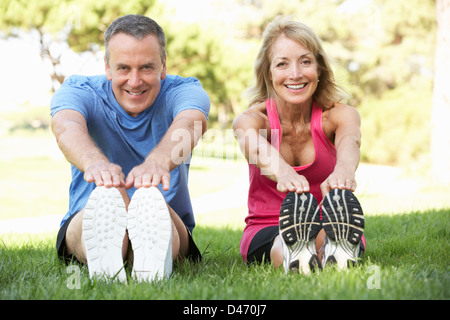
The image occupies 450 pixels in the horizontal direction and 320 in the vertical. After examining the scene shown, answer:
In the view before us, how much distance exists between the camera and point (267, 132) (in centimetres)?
328

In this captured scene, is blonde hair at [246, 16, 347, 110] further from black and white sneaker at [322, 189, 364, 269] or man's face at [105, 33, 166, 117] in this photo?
black and white sneaker at [322, 189, 364, 269]

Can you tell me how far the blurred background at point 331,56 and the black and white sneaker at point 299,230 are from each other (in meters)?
3.82

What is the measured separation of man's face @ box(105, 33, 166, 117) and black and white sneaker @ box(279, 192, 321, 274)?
116 centimetres

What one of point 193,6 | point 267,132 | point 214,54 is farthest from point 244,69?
point 267,132

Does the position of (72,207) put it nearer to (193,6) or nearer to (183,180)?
(183,180)

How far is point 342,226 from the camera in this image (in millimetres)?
2471

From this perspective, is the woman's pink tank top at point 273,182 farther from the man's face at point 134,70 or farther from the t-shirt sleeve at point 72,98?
the t-shirt sleeve at point 72,98

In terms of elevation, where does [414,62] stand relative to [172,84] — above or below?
above

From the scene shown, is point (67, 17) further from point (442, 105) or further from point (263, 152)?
point (263, 152)

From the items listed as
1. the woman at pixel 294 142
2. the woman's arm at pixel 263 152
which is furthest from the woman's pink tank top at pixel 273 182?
the woman's arm at pixel 263 152
